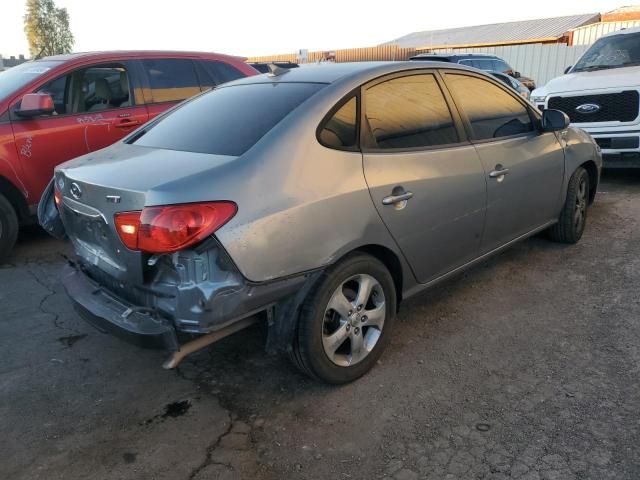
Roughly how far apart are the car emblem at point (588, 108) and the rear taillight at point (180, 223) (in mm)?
6207

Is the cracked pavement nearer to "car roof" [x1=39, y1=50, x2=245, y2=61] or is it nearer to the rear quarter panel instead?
the rear quarter panel

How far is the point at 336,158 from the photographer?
277 cm

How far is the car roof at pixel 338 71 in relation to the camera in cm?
311

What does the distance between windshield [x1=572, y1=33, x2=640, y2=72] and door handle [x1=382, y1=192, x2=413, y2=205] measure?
613 centimetres

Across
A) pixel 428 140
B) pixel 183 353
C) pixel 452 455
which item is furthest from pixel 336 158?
pixel 452 455

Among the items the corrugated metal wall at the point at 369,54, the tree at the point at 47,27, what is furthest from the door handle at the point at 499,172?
the tree at the point at 47,27

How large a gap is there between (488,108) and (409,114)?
3.01 ft

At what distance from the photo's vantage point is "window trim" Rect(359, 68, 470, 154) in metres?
2.96

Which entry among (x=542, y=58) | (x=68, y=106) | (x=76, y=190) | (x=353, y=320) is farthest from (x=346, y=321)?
(x=542, y=58)

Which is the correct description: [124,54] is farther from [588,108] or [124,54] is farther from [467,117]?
[588,108]

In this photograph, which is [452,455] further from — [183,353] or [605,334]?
[605,334]

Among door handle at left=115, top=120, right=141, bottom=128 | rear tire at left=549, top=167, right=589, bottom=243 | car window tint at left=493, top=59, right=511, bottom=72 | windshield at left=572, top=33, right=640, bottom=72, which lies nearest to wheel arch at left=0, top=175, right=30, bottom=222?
door handle at left=115, top=120, right=141, bottom=128

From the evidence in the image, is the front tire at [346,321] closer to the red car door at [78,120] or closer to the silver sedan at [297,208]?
the silver sedan at [297,208]

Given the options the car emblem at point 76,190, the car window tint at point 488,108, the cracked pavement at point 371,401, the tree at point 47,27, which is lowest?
the cracked pavement at point 371,401
